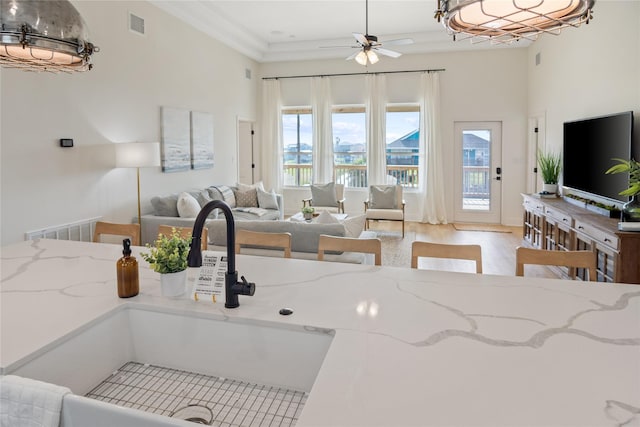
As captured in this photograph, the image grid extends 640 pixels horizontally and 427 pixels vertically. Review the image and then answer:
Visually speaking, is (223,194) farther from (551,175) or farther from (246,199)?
(551,175)

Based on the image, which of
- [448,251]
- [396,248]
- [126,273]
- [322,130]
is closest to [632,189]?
[448,251]

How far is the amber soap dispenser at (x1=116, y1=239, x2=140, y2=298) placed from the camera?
5.09 feet

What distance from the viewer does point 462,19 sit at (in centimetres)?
136

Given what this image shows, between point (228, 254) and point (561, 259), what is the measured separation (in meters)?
1.54

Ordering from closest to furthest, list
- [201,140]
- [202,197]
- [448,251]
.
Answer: [448,251] < [202,197] < [201,140]

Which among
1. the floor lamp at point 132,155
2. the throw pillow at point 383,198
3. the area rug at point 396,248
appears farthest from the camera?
the throw pillow at point 383,198

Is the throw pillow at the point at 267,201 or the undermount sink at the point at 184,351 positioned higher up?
the throw pillow at the point at 267,201

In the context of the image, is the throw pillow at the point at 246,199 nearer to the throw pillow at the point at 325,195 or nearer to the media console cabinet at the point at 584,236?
the throw pillow at the point at 325,195

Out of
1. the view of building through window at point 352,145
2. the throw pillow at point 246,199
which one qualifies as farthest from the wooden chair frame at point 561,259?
the view of building through window at point 352,145

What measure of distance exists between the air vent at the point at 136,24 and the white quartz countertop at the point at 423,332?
13.4 feet

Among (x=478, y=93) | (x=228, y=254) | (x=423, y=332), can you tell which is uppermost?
(x=478, y=93)

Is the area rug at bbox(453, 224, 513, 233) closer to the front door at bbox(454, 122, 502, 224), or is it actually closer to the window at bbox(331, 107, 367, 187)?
the front door at bbox(454, 122, 502, 224)

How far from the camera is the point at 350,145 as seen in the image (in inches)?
349

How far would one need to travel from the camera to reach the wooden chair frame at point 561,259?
1.94 meters
